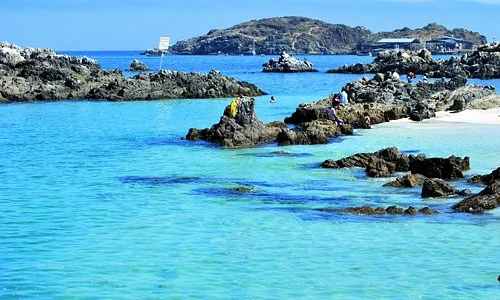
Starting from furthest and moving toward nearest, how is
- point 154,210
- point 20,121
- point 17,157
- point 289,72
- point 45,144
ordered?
point 289,72 → point 20,121 → point 45,144 → point 17,157 → point 154,210

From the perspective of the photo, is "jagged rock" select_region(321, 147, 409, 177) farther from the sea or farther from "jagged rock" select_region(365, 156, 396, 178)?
the sea

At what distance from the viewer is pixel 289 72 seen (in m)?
133

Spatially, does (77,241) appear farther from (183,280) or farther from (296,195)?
(296,195)

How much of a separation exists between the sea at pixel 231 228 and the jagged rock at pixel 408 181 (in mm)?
A: 302

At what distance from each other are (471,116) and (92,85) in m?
36.0

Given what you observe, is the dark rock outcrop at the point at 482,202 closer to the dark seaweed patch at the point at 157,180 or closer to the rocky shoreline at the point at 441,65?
the dark seaweed patch at the point at 157,180

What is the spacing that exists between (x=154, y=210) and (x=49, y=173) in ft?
25.7

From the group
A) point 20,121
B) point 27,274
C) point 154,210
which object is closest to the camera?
point 27,274

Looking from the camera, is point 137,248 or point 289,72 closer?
point 137,248

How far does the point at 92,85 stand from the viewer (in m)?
68.9

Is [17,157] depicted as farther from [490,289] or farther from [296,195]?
[490,289]

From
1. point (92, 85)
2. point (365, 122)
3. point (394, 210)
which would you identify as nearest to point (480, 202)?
point (394, 210)

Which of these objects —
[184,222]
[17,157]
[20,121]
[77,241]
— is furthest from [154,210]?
[20,121]

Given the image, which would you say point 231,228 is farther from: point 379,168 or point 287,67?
point 287,67
